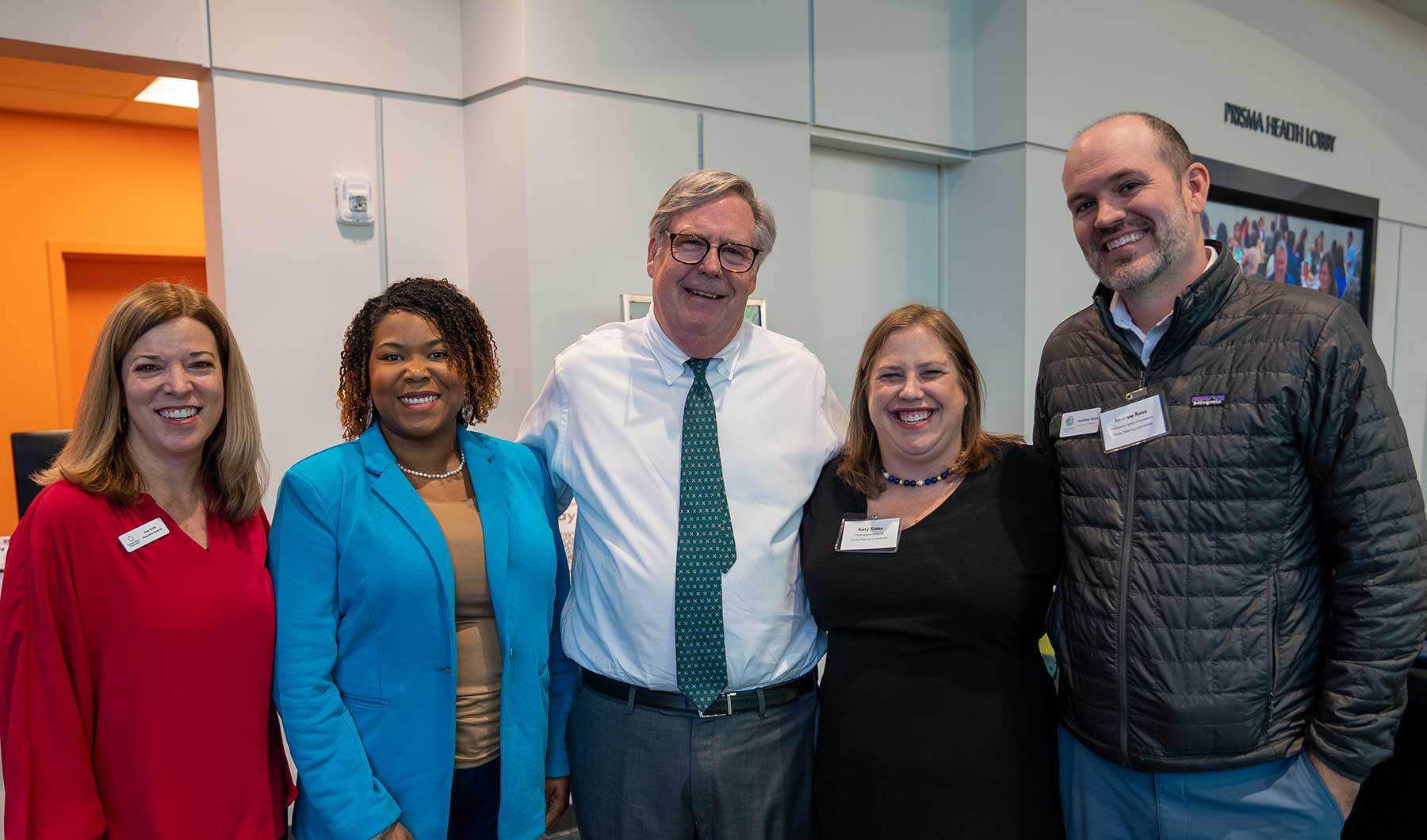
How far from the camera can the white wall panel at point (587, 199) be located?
324cm

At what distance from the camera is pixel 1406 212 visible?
23.8ft

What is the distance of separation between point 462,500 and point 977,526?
3.32 ft

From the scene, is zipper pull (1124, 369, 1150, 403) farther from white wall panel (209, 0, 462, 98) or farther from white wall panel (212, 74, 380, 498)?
white wall panel (209, 0, 462, 98)

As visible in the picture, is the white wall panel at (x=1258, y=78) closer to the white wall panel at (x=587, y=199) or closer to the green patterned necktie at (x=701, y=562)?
the white wall panel at (x=587, y=199)

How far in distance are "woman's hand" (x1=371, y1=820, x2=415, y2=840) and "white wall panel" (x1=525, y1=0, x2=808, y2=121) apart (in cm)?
240

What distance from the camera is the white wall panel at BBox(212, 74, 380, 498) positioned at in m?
3.00

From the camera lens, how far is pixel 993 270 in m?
4.64

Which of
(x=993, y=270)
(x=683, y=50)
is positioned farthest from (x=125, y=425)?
(x=993, y=270)

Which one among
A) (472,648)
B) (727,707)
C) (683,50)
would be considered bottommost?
(727,707)

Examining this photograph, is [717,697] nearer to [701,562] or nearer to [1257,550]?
[701,562]

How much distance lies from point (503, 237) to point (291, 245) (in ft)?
2.25

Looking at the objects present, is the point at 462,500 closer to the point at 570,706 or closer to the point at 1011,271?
the point at 570,706

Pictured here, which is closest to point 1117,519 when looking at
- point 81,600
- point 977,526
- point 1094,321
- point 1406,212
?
point 977,526

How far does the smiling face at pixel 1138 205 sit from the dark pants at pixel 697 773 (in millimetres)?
1101
